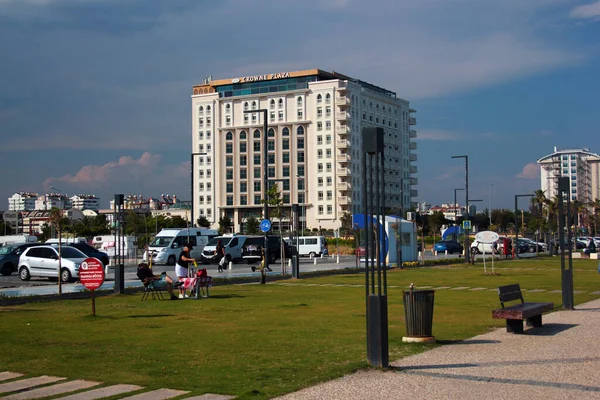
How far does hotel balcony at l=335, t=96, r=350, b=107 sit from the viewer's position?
12719 cm

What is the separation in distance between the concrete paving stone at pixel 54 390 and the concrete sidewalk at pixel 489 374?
2.53 metres

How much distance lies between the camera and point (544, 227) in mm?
110875

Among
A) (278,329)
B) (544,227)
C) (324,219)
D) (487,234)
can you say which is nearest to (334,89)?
(324,219)

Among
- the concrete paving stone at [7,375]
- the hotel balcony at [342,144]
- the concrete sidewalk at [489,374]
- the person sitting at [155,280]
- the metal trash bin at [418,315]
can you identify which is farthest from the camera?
the hotel balcony at [342,144]

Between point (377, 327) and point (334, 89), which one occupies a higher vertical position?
point (334, 89)

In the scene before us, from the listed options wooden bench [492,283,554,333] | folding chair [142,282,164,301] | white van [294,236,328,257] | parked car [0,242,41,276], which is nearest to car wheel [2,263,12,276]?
parked car [0,242,41,276]

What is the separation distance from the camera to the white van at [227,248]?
53.9m

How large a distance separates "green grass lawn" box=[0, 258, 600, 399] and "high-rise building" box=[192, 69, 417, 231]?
10461cm

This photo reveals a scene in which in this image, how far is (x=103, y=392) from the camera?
8.52 metres

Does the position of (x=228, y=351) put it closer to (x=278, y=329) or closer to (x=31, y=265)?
(x=278, y=329)

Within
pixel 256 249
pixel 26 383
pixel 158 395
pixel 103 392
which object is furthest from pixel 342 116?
pixel 158 395

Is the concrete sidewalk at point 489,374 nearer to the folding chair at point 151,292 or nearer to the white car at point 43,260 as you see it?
the folding chair at point 151,292

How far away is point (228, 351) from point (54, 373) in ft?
8.90

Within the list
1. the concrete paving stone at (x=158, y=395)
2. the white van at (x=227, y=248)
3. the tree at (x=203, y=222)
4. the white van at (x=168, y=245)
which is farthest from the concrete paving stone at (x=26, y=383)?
the tree at (x=203, y=222)
